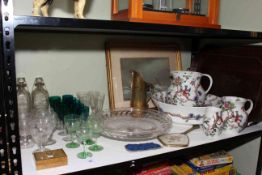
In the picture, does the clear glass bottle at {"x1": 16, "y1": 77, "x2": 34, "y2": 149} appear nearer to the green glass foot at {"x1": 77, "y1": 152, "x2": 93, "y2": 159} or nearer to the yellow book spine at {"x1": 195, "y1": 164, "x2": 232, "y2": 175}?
the green glass foot at {"x1": 77, "y1": 152, "x2": 93, "y2": 159}

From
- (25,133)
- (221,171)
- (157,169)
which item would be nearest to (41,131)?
(25,133)

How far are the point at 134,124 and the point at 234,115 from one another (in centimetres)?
38

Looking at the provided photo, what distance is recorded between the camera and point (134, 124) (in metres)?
1.00

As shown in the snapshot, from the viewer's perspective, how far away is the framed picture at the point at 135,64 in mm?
1136

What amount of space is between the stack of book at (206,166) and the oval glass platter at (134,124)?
21 cm

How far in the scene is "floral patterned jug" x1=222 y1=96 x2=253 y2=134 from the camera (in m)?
0.95

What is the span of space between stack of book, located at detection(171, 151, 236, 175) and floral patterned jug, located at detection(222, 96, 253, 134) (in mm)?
166

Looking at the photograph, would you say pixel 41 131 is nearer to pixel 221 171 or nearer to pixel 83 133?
pixel 83 133

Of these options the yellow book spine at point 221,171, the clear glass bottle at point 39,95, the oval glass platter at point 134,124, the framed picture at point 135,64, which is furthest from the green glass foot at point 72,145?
the yellow book spine at point 221,171

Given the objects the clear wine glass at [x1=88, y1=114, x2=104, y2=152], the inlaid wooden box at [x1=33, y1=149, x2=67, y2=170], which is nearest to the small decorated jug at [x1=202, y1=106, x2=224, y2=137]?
the clear wine glass at [x1=88, y1=114, x2=104, y2=152]

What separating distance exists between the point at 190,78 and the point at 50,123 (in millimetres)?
565

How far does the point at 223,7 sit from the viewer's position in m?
1.27

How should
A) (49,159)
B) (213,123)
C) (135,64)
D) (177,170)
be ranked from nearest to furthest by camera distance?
(49,159), (213,123), (177,170), (135,64)

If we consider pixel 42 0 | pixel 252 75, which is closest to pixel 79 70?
pixel 42 0
